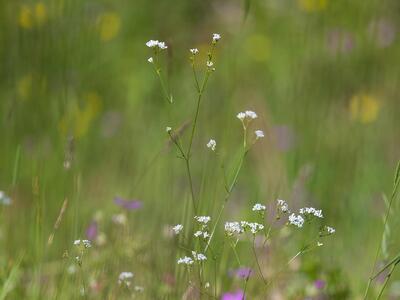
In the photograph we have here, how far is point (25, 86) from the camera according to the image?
112 inches

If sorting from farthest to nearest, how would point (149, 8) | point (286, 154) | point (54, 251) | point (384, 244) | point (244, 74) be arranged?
point (149, 8) → point (244, 74) → point (286, 154) → point (54, 251) → point (384, 244)

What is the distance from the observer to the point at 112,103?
378 cm

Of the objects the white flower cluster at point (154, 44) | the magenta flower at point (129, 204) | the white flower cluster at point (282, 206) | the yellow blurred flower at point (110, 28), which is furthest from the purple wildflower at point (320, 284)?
the yellow blurred flower at point (110, 28)


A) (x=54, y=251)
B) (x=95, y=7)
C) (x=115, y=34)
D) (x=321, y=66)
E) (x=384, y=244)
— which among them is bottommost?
(x=384, y=244)

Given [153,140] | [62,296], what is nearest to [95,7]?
[153,140]

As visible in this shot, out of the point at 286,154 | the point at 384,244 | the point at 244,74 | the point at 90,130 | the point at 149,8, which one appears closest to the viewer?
the point at 384,244

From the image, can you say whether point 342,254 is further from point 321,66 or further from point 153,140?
point 321,66

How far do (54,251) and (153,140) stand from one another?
97cm

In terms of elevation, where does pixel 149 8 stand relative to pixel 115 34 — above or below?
above

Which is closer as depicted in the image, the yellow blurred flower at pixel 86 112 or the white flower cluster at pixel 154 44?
the white flower cluster at pixel 154 44

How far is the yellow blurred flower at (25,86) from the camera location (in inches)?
110

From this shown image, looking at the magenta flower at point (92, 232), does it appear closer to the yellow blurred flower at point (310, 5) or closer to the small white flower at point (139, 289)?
the small white flower at point (139, 289)

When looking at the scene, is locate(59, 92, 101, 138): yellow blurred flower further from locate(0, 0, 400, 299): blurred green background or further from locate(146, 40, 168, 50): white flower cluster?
locate(146, 40, 168, 50): white flower cluster

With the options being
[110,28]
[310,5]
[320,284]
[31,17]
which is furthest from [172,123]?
[110,28]
